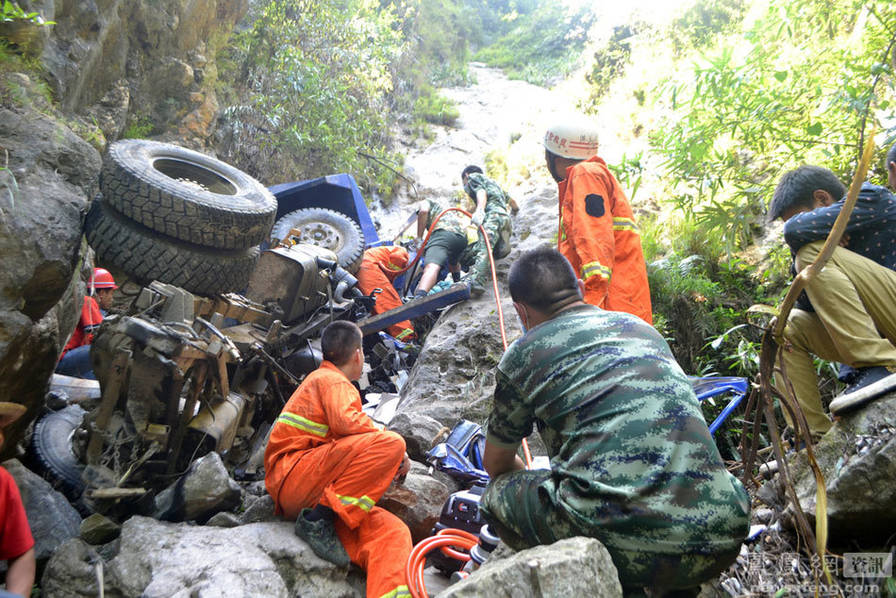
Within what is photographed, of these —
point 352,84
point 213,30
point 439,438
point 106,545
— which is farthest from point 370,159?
point 106,545

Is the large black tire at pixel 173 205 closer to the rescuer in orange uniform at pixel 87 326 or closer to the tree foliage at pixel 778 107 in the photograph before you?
the rescuer in orange uniform at pixel 87 326

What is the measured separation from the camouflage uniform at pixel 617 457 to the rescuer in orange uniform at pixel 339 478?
0.96 m

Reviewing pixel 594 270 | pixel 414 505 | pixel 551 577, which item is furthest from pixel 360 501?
pixel 594 270

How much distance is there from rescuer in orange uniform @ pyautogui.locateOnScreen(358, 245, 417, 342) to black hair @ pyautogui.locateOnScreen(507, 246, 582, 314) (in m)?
4.19

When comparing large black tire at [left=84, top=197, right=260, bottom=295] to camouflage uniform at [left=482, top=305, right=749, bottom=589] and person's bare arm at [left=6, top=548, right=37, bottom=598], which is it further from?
camouflage uniform at [left=482, top=305, right=749, bottom=589]

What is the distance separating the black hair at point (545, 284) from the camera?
6.42ft

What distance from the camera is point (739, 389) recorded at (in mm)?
3270

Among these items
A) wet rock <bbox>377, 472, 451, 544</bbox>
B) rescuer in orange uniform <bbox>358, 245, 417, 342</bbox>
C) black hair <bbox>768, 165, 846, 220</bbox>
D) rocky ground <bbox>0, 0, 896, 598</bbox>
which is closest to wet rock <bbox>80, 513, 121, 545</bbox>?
rocky ground <bbox>0, 0, 896, 598</bbox>

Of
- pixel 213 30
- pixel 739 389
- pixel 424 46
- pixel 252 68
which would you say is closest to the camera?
pixel 739 389

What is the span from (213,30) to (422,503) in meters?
9.41

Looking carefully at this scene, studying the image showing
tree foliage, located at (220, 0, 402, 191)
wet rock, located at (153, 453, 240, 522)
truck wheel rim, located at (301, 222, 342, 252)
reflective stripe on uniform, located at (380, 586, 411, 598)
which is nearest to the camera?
reflective stripe on uniform, located at (380, 586, 411, 598)

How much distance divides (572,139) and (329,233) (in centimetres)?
424

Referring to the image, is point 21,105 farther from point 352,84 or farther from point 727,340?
point 352,84

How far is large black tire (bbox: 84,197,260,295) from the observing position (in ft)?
12.8
